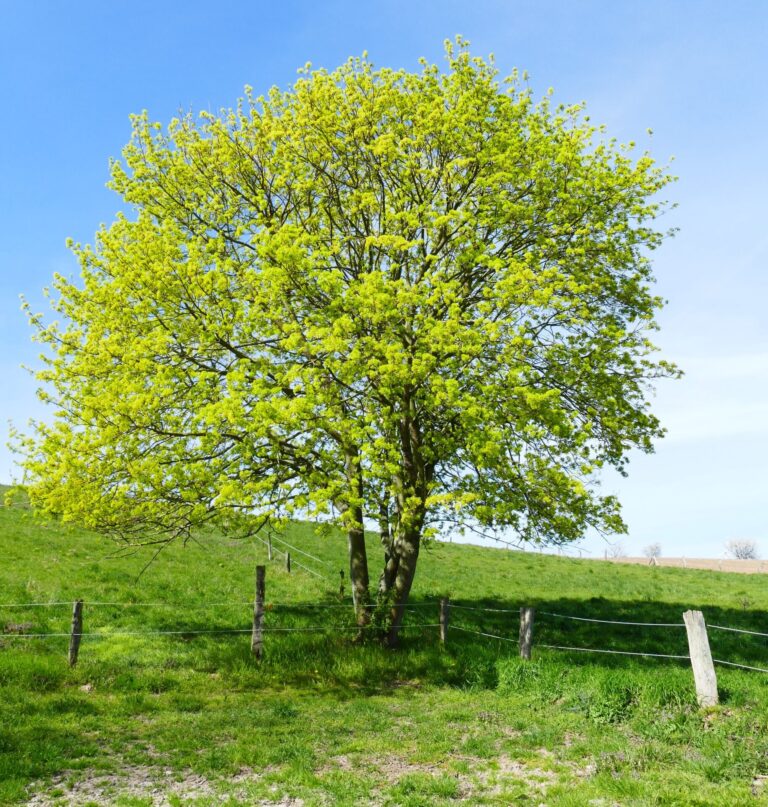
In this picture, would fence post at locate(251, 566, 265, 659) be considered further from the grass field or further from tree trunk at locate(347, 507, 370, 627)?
tree trunk at locate(347, 507, 370, 627)

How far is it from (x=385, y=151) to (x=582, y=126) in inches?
280

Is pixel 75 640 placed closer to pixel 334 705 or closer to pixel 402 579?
pixel 334 705

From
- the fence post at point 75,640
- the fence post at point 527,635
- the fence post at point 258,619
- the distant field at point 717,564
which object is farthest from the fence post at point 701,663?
the distant field at point 717,564

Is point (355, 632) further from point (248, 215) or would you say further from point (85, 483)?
point (248, 215)

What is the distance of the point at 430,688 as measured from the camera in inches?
629

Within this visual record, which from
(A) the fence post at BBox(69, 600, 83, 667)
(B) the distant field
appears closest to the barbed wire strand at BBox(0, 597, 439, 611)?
(A) the fence post at BBox(69, 600, 83, 667)

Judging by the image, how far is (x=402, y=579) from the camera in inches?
747

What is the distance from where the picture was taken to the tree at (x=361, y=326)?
1552 cm

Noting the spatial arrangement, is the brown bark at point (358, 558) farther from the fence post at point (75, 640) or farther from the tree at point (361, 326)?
the fence post at point (75, 640)

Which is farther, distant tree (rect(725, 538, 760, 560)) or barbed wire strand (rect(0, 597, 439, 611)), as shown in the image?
distant tree (rect(725, 538, 760, 560))

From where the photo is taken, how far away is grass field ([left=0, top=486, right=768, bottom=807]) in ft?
31.2

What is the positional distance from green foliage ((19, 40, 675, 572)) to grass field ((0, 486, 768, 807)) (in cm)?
353

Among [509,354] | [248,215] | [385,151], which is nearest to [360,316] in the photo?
[509,354]

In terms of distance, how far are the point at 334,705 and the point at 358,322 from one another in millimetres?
8808
